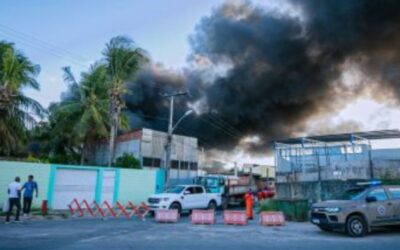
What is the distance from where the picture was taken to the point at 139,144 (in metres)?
33.3

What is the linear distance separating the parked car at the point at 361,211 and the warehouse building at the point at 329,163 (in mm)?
6043

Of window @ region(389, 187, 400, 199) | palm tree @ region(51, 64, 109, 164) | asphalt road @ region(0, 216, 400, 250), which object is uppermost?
palm tree @ region(51, 64, 109, 164)

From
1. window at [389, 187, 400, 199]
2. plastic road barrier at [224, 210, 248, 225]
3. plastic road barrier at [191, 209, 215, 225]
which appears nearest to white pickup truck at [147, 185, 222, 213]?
plastic road barrier at [191, 209, 215, 225]

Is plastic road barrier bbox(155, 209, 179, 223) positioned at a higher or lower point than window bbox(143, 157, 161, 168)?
lower

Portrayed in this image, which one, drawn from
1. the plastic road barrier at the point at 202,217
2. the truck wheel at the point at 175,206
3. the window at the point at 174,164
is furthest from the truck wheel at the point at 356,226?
the window at the point at 174,164

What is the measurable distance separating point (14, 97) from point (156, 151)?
48.6 ft

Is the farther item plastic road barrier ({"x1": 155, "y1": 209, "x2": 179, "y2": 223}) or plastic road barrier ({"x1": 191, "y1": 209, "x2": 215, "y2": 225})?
plastic road barrier ({"x1": 155, "y1": 209, "x2": 179, "y2": 223})

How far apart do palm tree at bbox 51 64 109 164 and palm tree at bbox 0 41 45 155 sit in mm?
6846

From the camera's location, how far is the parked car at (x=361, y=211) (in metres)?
11.8

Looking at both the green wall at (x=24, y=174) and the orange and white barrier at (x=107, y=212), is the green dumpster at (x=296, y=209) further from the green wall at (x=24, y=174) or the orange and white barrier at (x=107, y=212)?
the green wall at (x=24, y=174)

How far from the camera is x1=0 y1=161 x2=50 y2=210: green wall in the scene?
18297mm

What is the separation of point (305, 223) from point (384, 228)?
3.69m

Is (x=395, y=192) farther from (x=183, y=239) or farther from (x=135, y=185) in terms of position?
(x=135, y=185)

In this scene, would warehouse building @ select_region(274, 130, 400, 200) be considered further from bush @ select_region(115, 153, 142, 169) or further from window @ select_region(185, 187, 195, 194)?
bush @ select_region(115, 153, 142, 169)
